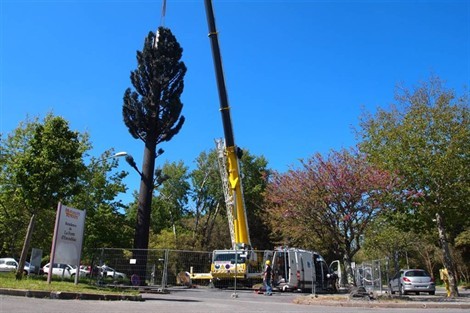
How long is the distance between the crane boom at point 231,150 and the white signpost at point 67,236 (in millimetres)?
10119

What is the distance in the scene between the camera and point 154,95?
27.2 m

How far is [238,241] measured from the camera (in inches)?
989

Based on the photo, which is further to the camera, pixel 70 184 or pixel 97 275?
pixel 70 184

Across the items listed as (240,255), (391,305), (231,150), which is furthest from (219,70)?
(391,305)

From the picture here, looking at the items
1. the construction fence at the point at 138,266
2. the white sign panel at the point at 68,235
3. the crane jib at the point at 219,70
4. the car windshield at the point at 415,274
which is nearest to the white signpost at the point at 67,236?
the white sign panel at the point at 68,235

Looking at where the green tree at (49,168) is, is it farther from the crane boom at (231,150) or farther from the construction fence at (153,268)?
the crane boom at (231,150)

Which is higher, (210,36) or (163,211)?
(210,36)

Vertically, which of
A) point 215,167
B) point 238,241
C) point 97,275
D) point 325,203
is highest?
point 215,167

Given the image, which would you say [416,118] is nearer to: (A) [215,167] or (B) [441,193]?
(B) [441,193]

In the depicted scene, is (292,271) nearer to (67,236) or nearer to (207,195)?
(67,236)

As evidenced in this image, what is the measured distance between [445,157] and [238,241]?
12016mm

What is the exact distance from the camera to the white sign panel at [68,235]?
15.7 metres

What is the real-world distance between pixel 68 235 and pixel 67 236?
7 centimetres

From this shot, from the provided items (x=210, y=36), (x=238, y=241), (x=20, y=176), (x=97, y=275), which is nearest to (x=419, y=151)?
(x=238, y=241)
